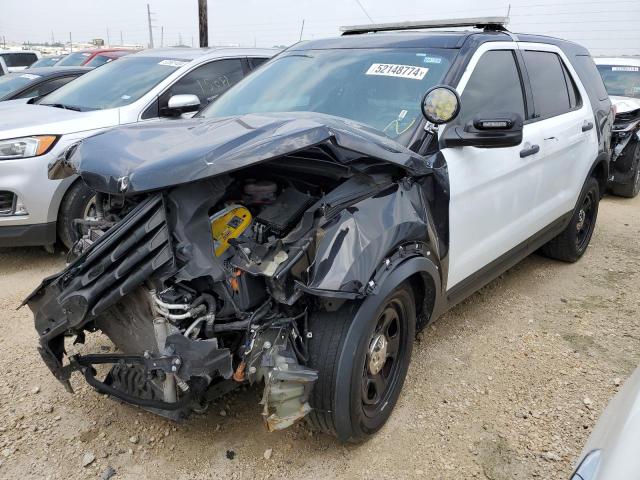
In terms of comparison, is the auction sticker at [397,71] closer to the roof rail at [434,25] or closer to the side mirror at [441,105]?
the side mirror at [441,105]

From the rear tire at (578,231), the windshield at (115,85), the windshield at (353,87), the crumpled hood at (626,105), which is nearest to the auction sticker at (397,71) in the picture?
the windshield at (353,87)

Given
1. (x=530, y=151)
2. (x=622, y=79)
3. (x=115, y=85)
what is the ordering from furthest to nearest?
(x=622, y=79), (x=115, y=85), (x=530, y=151)

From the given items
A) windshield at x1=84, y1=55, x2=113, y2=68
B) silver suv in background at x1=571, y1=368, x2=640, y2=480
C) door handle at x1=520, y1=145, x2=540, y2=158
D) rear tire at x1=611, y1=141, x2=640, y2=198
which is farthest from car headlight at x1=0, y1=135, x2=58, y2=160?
windshield at x1=84, y1=55, x2=113, y2=68

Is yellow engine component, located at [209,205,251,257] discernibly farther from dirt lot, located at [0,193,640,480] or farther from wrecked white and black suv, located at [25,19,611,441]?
dirt lot, located at [0,193,640,480]

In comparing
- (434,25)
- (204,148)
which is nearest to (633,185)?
(434,25)

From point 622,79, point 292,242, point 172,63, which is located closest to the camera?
point 292,242

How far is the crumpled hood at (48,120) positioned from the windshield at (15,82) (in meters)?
2.73

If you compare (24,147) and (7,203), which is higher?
(24,147)

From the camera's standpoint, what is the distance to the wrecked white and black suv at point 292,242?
2061 millimetres

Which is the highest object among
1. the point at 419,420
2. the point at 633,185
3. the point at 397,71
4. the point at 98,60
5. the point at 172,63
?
the point at 397,71

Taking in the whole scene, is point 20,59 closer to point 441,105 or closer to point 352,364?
point 441,105

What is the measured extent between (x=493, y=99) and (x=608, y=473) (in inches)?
94.3

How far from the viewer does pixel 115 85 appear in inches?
210

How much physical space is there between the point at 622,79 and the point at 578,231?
4978mm
